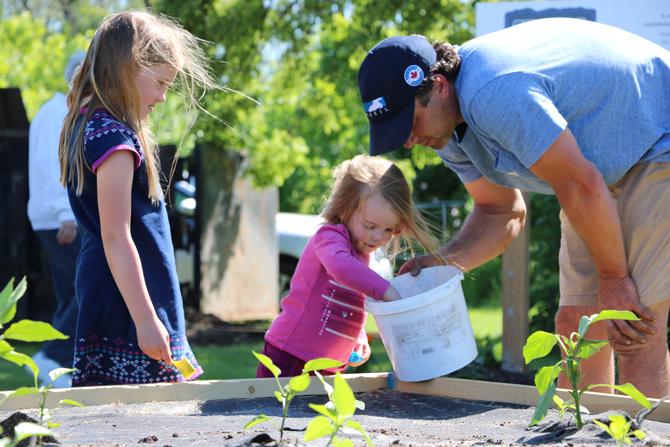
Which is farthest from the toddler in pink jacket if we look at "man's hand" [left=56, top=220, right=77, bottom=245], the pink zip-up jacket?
"man's hand" [left=56, top=220, right=77, bottom=245]

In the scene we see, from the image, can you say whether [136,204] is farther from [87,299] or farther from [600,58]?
[600,58]

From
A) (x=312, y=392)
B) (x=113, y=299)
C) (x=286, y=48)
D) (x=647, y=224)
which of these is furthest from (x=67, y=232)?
(x=286, y=48)

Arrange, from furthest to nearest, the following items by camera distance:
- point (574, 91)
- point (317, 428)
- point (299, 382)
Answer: point (574, 91) < point (299, 382) < point (317, 428)

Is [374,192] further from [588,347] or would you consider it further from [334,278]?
[588,347]

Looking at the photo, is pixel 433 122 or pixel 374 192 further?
pixel 374 192

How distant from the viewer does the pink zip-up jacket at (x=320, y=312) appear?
215 centimetres

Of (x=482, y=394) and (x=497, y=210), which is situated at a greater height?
(x=497, y=210)

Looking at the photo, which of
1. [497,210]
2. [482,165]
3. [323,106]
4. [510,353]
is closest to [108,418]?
[482,165]

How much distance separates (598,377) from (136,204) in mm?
1587

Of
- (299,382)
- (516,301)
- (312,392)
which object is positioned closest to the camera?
(299,382)

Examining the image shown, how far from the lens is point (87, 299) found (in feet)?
6.00

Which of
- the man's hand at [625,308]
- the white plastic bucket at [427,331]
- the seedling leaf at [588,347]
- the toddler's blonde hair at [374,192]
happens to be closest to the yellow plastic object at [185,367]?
the white plastic bucket at [427,331]

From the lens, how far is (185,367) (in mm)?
1857

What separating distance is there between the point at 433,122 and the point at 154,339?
101cm
